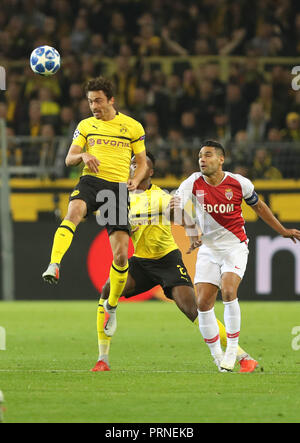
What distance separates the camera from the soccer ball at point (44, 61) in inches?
411

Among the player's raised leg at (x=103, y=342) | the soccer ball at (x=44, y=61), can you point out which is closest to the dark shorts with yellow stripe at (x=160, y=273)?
the player's raised leg at (x=103, y=342)

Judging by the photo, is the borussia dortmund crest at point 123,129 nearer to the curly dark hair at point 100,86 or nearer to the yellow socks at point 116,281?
the curly dark hair at point 100,86

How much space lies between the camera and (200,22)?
68.6 ft

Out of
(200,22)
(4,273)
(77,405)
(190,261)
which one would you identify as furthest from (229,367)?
(200,22)

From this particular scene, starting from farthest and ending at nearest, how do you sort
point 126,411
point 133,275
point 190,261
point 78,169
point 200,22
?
point 200,22, point 78,169, point 190,261, point 133,275, point 126,411

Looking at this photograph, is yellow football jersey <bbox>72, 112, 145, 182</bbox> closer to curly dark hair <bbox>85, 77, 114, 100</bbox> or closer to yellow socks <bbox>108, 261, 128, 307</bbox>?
curly dark hair <bbox>85, 77, 114, 100</bbox>

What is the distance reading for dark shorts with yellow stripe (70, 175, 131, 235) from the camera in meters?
8.79

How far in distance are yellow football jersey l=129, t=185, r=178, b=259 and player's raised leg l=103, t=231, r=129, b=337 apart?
3.18 ft

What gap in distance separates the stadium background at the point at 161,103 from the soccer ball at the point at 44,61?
673 centimetres

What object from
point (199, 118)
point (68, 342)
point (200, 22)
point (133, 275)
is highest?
point (200, 22)

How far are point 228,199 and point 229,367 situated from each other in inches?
60.8

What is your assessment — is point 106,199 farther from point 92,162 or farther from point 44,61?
point 44,61

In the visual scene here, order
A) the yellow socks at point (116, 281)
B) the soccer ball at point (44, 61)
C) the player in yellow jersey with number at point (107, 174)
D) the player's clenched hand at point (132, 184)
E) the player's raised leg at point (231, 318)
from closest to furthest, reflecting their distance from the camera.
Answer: the player's raised leg at point (231, 318), the player in yellow jersey with number at point (107, 174), the yellow socks at point (116, 281), the player's clenched hand at point (132, 184), the soccer ball at point (44, 61)
